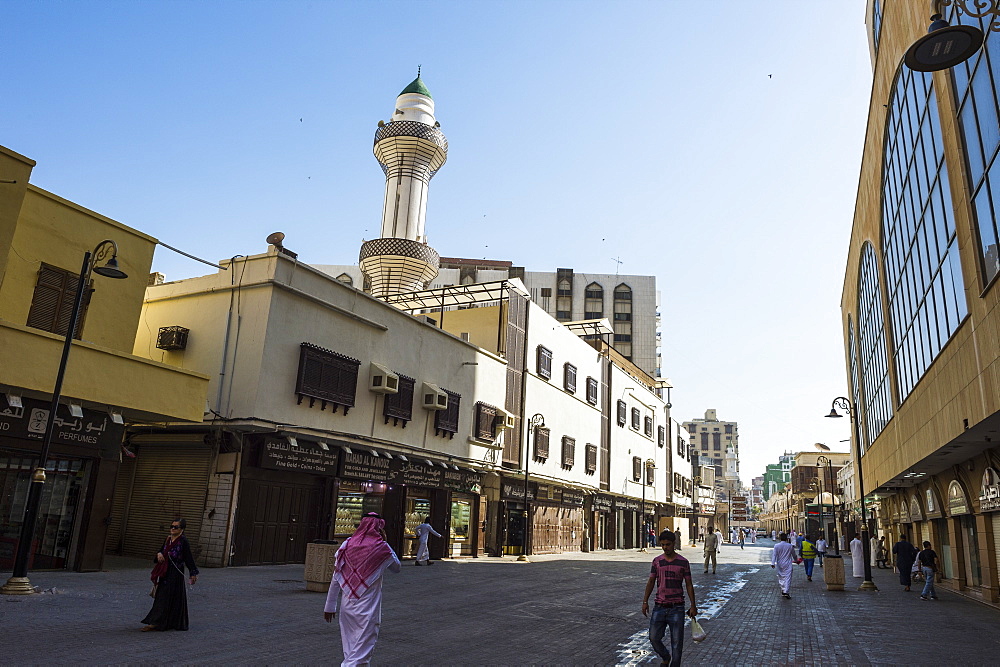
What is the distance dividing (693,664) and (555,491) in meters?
26.1

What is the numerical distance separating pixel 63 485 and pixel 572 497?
82.9 ft

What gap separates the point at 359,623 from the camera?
6477 mm

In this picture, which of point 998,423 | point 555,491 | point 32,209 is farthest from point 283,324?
point 555,491

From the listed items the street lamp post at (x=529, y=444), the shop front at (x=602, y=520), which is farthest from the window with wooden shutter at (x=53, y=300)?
the shop front at (x=602, y=520)

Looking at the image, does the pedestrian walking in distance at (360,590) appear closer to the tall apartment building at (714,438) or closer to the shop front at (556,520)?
the shop front at (556,520)

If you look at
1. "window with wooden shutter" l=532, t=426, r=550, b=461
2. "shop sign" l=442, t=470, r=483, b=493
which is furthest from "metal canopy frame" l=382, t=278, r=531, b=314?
"shop sign" l=442, t=470, r=483, b=493

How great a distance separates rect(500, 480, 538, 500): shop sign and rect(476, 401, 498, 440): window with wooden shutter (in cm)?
266

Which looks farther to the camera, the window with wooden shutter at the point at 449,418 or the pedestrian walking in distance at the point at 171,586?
the window with wooden shutter at the point at 449,418

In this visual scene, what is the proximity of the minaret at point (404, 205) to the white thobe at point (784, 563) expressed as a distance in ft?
76.5

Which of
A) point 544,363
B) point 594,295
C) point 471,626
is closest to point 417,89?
point 544,363

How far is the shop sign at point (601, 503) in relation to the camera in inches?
1544

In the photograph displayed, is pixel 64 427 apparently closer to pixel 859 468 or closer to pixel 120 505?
pixel 120 505

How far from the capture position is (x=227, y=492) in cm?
1772

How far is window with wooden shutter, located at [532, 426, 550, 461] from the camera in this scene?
3166cm
